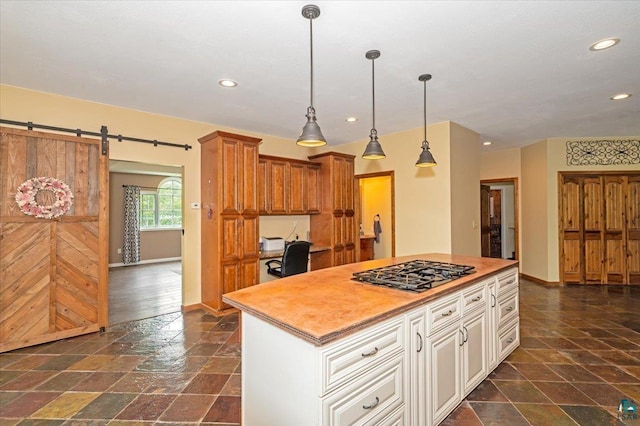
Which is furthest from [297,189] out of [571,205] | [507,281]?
[571,205]

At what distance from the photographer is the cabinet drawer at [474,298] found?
2.17 meters

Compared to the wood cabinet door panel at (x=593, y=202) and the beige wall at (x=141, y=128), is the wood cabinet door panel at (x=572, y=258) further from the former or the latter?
the beige wall at (x=141, y=128)

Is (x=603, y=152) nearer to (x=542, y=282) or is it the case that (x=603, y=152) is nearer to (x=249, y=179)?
(x=542, y=282)

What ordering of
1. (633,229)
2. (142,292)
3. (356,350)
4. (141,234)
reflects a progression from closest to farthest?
(356,350)
(142,292)
(633,229)
(141,234)

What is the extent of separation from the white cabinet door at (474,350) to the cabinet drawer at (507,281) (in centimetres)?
39

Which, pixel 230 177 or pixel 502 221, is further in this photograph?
pixel 502 221

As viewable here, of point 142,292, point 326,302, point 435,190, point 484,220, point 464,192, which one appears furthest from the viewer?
point 484,220

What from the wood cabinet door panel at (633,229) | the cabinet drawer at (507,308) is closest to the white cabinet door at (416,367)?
the cabinet drawer at (507,308)

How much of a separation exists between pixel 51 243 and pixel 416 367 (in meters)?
3.79

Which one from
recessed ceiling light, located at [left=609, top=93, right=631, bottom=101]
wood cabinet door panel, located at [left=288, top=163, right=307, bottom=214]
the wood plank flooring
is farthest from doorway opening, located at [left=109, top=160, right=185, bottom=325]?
recessed ceiling light, located at [left=609, top=93, right=631, bottom=101]

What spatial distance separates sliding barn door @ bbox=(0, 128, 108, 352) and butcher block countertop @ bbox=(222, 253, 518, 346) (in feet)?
8.79

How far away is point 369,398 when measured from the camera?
1470 millimetres

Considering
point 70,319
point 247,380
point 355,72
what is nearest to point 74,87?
point 70,319

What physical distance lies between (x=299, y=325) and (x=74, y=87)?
3657 millimetres
